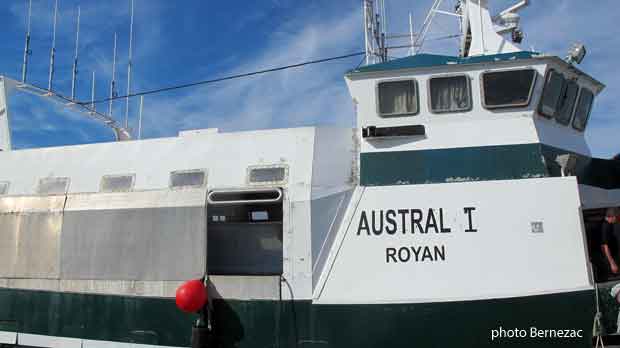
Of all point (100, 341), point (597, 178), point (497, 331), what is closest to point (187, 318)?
point (100, 341)

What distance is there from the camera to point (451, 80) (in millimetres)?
6461

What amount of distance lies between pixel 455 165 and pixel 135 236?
13.7 feet

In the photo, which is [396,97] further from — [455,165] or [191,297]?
[191,297]

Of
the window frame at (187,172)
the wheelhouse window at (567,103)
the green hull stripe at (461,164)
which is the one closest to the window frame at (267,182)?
the window frame at (187,172)

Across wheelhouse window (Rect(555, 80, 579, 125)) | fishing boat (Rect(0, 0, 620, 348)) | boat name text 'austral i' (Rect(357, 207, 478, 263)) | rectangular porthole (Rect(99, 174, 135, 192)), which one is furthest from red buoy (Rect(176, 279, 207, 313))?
wheelhouse window (Rect(555, 80, 579, 125))

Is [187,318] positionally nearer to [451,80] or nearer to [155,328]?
[155,328]

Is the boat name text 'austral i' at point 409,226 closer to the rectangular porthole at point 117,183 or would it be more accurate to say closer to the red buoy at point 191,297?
the red buoy at point 191,297

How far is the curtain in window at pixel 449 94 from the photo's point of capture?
6426 millimetres

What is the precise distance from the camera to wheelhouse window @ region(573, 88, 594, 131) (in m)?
7.09

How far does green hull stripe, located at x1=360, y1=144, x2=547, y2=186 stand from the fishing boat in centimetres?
2

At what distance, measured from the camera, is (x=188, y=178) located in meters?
6.64

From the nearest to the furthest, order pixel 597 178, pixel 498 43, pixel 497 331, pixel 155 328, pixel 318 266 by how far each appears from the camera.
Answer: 1. pixel 497 331
2. pixel 318 266
3. pixel 155 328
4. pixel 597 178
5. pixel 498 43

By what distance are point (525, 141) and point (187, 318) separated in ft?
15.3

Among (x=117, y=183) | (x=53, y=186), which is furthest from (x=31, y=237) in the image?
(x=117, y=183)
